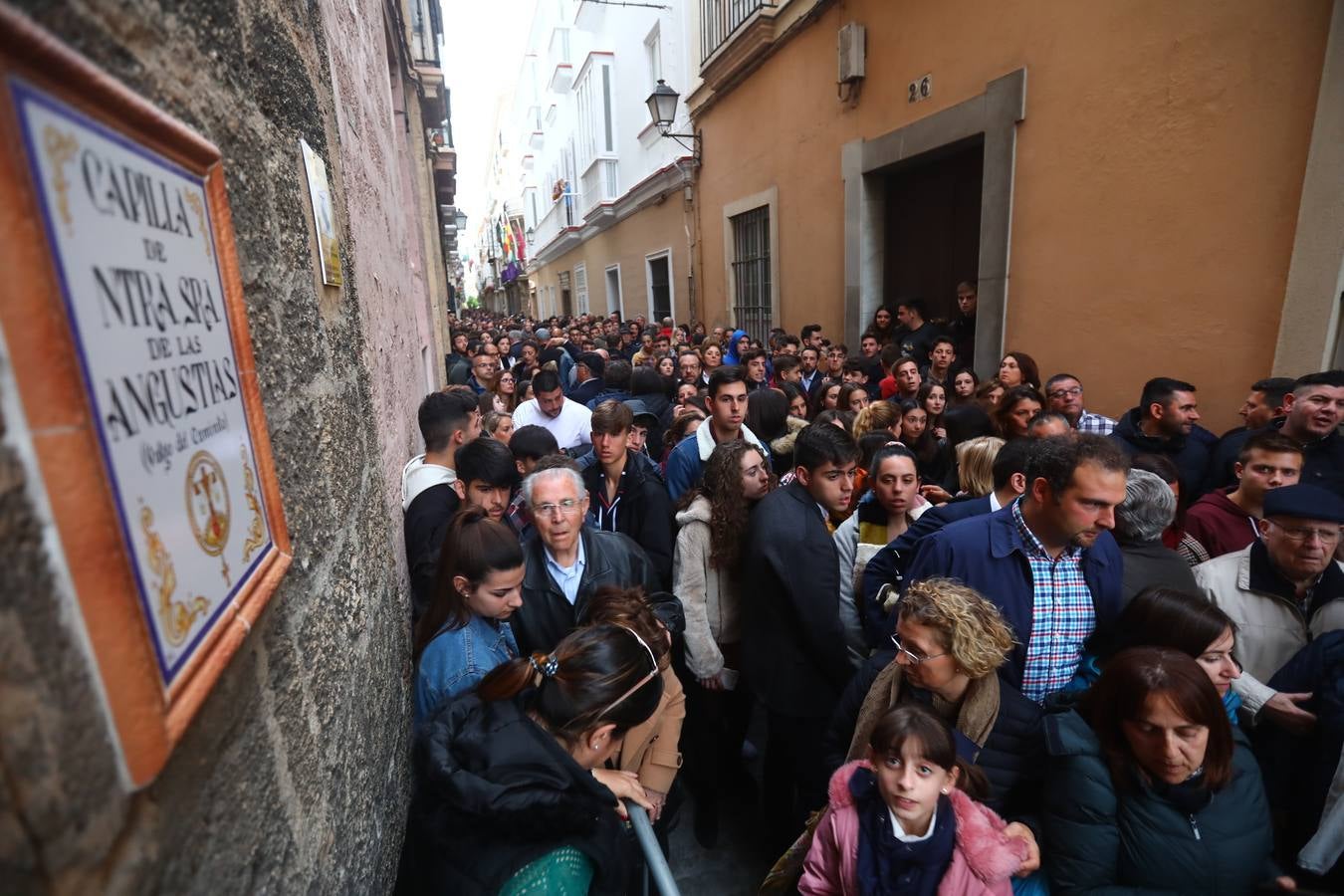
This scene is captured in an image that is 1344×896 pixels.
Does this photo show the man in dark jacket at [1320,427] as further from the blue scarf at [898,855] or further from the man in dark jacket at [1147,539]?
the blue scarf at [898,855]

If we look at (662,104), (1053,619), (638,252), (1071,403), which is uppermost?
(662,104)

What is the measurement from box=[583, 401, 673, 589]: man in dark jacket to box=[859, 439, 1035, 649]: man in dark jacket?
1001mm

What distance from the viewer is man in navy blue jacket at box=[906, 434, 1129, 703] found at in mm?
2205

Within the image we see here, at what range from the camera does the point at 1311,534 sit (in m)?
2.17

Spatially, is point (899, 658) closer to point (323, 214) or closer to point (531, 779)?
point (531, 779)

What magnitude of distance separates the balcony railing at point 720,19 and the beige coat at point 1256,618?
879 cm

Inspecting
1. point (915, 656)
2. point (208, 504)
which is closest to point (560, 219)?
point (915, 656)

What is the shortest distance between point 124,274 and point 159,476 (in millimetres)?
200

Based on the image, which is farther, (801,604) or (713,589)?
(713,589)

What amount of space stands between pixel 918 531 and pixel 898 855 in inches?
51.3

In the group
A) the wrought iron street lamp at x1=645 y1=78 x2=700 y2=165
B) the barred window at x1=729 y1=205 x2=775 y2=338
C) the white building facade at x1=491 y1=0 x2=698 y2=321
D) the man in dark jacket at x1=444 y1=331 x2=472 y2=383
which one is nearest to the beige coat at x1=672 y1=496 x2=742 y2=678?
the man in dark jacket at x1=444 y1=331 x2=472 y2=383

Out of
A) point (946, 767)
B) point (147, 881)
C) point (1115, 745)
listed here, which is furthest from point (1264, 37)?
point (147, 881)

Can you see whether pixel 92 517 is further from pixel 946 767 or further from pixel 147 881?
pixel 946 767

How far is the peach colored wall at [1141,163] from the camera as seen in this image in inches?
150
